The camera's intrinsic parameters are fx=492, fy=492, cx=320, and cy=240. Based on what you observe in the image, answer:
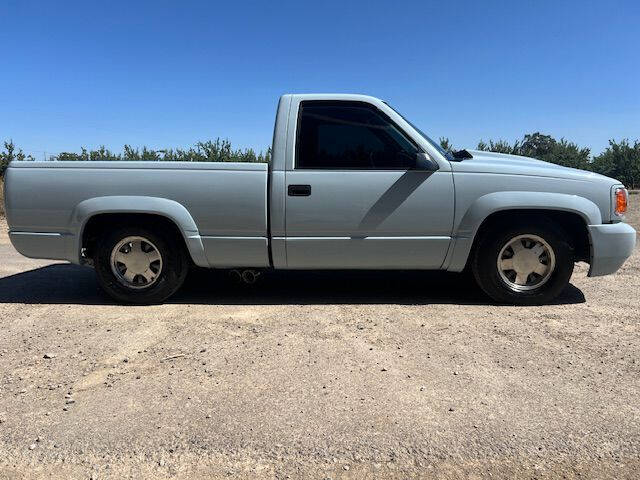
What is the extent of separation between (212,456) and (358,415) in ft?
2.64

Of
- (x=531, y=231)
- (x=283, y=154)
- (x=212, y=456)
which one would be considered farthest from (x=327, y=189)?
(x=212, y=456)

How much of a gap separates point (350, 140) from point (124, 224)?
7.45 feet

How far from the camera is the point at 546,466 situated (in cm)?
227

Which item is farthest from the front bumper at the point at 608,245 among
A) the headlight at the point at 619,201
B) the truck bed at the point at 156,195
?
the truck bed at the point at 156,195

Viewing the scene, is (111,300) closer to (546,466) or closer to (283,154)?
(283,154)

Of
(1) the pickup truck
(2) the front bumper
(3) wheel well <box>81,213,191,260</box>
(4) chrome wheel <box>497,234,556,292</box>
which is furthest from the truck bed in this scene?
(2) the front bumper

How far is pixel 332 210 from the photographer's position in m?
4.45

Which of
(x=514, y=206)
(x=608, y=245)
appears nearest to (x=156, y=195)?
(x=514, y=206)

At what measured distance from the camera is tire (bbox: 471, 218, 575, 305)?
14.9ft

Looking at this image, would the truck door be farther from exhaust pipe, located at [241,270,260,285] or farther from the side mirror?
exhaust pipe, located at [241,270,260,285]

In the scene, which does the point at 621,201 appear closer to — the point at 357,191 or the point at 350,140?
the point at 357,191

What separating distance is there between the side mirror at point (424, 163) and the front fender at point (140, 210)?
2.11 meters

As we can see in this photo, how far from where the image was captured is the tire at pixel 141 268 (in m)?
4.66

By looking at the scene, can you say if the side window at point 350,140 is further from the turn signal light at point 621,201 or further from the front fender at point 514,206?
the turn signal light at point 621,201
